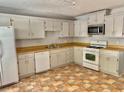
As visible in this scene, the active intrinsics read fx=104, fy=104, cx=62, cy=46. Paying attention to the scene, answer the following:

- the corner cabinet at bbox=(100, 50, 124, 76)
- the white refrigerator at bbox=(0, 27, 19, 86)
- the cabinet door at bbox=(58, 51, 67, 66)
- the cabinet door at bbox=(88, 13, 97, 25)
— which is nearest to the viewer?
the white refrigerator at bbox=(0, 27, 19, 86)

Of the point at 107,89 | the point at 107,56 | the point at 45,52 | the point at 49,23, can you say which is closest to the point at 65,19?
the point at 49,23

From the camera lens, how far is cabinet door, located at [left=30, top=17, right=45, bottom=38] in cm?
405

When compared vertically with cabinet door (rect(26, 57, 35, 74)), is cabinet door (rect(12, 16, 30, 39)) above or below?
above

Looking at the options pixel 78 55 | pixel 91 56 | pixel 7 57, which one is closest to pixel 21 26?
pixel 7 57

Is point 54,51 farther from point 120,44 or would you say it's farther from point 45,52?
point 120,44

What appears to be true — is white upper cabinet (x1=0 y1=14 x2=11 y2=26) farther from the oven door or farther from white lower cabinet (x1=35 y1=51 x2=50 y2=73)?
the oven door

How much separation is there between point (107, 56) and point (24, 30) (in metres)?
3.19

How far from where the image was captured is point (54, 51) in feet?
14.6

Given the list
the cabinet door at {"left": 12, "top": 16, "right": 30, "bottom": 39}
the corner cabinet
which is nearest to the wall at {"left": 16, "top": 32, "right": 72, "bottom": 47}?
the cabinet door at {"left": 12, "top": 16, "right": 30, "bottom": 39}

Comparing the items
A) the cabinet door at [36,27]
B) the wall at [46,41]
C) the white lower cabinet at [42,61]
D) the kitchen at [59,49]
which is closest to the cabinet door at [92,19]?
the kitchen at [59,49]

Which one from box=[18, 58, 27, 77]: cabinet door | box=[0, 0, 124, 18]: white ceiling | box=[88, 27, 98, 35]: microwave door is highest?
box=[0, 0, 124, 18]: white ceiling

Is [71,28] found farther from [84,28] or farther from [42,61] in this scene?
[42,61]

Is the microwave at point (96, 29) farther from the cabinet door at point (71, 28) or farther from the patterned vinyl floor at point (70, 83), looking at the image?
the patterned vinyl floor at point (70, 83)

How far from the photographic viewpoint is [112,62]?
3648 mm
